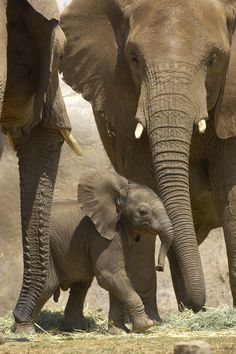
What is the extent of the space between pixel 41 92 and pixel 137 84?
1.88m

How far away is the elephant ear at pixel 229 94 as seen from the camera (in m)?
8.99

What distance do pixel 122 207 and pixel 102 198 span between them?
13 cm

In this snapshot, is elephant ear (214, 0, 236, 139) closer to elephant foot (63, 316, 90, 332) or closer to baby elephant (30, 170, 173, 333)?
baby elephant (30, 170, 173, 333)

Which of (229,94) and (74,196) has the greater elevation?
(229,94)

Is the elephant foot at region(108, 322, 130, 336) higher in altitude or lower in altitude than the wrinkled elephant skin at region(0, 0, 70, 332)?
lower

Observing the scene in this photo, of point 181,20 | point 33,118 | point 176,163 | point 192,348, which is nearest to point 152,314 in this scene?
point 176,163

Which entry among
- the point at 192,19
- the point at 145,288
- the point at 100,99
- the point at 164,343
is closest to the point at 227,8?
the point at 192,19

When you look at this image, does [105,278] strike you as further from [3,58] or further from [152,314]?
[3,58]

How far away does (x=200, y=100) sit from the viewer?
856cm

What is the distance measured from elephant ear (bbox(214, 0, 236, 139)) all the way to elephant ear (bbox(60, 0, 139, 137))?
0.49 m

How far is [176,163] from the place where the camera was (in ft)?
27.7

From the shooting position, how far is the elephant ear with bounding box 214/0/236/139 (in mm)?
8992

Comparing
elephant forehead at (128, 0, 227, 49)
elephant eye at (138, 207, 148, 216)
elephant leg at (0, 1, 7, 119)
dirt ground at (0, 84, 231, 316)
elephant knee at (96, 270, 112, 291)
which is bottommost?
dirt ground at (0, 84, 231, 316)

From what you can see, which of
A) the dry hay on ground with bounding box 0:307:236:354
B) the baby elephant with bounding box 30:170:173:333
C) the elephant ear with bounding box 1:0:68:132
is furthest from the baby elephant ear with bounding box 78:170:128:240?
the elephant ear with bounding box 1:0:68:132
